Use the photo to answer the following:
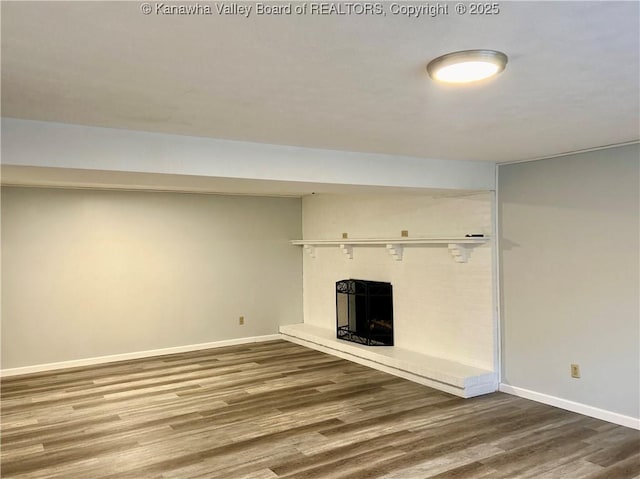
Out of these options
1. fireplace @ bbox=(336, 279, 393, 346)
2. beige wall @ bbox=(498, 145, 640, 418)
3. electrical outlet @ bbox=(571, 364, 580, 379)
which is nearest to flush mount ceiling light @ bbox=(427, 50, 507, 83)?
beige wall @ bbox=(498, 145, 640, 418)

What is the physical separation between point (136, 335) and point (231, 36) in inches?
208

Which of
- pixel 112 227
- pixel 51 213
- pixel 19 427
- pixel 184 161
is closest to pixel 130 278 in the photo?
pixel 112 227

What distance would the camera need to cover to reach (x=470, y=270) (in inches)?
194

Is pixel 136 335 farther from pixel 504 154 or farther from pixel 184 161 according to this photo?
pixel 504 154

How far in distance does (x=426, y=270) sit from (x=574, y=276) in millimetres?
1650

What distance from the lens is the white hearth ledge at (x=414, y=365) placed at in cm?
457

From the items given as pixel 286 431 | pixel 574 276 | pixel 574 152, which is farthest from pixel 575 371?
pixel 286 431

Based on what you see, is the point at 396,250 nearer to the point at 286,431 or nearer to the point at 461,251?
the point at 461,251

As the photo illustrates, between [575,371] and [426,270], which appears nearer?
[575,371]

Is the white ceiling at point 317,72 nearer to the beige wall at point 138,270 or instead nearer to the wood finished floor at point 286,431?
the wood finished floor at point 286,431

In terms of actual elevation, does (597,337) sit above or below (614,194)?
below

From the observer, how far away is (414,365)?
5020 millimetres

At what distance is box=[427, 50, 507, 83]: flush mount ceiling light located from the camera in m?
1.83

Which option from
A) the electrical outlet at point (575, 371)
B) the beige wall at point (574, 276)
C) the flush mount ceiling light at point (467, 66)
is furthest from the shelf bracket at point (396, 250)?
the flush mount ceiling light at point (467, 66)
